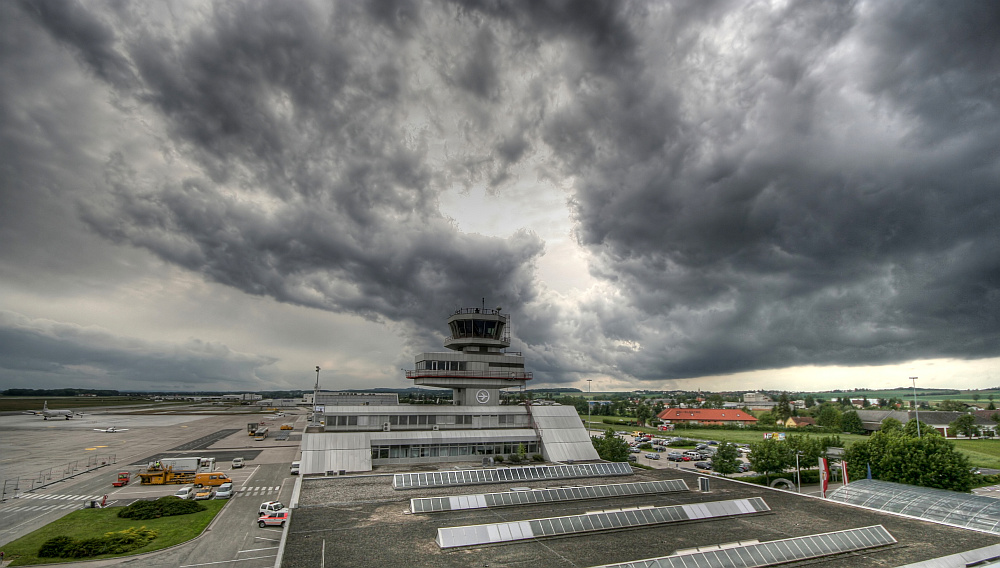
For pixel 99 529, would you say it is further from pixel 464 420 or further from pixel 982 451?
pixel 982 451

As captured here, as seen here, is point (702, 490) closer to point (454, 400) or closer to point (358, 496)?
point (358, 496)

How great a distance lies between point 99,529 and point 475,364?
43833 millimetres

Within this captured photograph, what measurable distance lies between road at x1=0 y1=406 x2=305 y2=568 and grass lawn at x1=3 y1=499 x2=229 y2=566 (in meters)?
1.17

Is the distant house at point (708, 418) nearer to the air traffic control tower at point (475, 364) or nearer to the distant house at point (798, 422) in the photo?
the distant house at point (798, 422)

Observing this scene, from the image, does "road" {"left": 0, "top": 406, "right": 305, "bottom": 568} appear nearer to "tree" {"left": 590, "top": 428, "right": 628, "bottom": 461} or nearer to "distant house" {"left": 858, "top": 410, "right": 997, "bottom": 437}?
"tree" {"left": 590, "top": 428, "right": 628, "bottom": 461}

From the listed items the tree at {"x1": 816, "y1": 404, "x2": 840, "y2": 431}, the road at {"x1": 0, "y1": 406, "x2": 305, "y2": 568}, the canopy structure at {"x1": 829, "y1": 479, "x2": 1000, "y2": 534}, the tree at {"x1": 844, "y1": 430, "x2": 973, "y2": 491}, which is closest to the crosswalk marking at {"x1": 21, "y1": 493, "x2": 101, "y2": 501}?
the road at {"x1": 0, "y1": 406, "x2": 305, "y2": 568}

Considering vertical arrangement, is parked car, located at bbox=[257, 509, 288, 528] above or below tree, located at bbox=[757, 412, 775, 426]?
above

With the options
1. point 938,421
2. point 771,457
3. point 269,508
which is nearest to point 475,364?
point 269,508

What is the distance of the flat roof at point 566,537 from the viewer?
2500 centimetres

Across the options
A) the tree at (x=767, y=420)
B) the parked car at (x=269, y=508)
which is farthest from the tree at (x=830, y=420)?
the parked car at (x=269, y=508)

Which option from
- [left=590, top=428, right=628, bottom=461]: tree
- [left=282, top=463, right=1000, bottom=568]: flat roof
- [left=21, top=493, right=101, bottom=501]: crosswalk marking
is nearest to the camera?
[left=282, top=463, right=1000, bottom=568]: flat roof

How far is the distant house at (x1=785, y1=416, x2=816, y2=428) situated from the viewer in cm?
17388

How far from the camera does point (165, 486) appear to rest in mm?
61156

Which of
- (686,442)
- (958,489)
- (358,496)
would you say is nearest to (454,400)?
(358,496)
